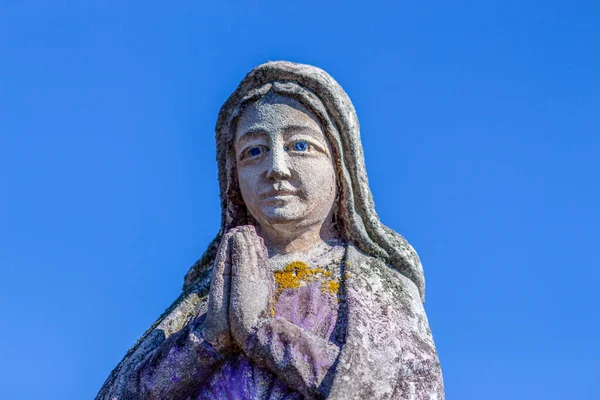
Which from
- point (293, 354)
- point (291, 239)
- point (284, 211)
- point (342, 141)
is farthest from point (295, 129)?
point (293, 354)

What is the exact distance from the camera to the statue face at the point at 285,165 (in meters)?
8.30

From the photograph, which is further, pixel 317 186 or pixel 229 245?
pixel 317 186

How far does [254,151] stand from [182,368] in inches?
73.2

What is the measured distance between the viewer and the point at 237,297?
296 inches

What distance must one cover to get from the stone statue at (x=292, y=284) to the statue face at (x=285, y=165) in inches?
0.4

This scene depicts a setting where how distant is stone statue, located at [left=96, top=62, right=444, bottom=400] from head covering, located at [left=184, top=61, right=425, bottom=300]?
0.01 meters

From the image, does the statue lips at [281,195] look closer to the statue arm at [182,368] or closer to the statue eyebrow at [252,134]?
the statue eyebrow at [252,134]

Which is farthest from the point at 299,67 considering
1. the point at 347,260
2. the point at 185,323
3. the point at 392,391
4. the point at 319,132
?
the point at 392,391

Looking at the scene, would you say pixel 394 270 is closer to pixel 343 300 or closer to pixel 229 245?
pixel 343 300

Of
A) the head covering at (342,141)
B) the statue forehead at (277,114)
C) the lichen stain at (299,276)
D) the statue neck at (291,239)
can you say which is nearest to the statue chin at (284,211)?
the statue neck at (291,239)

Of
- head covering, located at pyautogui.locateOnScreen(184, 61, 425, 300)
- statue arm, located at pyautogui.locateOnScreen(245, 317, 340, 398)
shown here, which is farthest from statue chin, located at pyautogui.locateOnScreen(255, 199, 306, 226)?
statue arm, located at pyautogui.locateOnScreen(245, 317, 340, 398)

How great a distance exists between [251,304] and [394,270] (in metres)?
1.47

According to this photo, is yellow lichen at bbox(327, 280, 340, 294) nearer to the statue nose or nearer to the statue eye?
the statue nose

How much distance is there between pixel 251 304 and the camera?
7.52 metres
